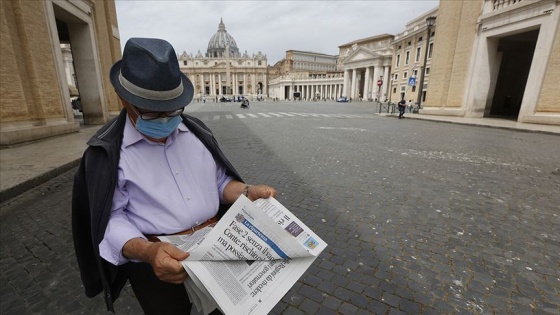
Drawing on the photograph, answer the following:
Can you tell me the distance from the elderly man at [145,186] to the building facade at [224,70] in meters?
109

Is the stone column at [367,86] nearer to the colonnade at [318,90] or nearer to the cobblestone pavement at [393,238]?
the colonnade at [318,90]

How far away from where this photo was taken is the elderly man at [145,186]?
1.28 m

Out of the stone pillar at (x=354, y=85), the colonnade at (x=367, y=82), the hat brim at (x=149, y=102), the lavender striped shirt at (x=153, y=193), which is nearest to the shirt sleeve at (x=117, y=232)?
the lavender striped shirt at (x=153, y=193)

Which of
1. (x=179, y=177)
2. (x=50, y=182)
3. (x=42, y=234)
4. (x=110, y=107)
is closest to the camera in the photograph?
(x=179, y=177)

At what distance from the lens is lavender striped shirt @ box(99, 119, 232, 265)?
135 centimetres

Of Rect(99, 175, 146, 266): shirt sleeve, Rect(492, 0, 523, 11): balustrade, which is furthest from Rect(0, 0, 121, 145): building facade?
Rect(492, 0, 523, 11): balustrade

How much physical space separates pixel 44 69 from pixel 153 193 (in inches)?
443

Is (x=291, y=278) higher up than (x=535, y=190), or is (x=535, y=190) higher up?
(x=291, y=278)

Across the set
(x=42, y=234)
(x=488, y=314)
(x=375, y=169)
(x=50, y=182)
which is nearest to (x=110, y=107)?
(x=50, y=182)

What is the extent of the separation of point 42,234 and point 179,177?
322cm

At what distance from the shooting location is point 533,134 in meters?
11.4

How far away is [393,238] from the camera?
3273 mm

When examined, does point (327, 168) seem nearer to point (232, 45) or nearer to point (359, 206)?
point (359, 206)

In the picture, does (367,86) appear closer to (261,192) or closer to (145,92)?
(261,192)
